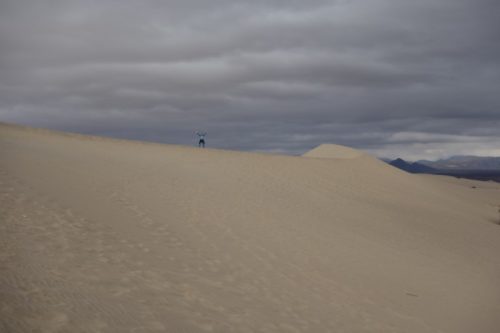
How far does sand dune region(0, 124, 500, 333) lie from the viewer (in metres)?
6.52

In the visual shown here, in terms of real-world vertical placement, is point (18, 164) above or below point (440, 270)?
above

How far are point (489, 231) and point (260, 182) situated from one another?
11.9m

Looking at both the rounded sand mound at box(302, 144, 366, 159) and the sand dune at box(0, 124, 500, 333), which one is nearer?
the sand dune at box(0, 124, 500, 333)

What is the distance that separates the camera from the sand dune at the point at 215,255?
21.4ft

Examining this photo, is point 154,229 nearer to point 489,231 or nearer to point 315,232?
point 315,232

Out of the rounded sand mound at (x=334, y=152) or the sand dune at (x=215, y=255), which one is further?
the rounded sand mound at (x=334, y=152)

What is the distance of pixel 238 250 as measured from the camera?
442 inches

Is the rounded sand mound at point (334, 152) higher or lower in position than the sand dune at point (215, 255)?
higher

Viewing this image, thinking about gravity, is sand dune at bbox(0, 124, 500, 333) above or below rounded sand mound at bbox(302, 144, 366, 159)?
below

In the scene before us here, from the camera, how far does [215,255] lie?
10.3 meters

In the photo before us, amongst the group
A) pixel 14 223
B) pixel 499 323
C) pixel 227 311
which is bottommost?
pixel 499 323

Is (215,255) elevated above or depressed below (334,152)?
below

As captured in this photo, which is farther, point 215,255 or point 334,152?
point 334,152

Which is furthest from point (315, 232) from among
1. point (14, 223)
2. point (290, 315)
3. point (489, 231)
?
point (489, 231)
